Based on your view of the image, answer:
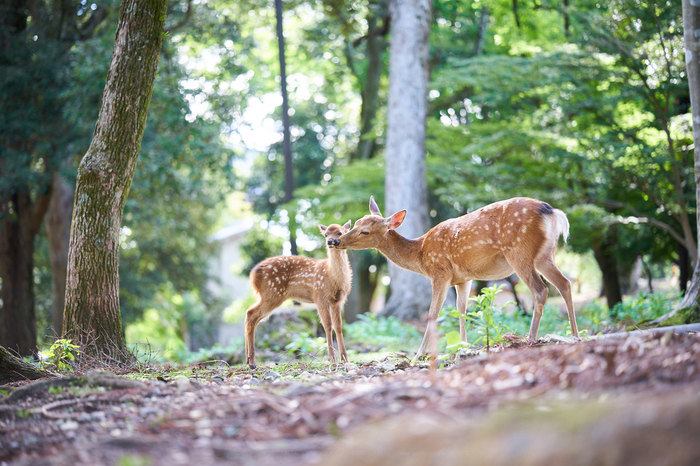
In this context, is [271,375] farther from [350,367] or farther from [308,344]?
[308,344]

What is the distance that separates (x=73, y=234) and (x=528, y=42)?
15.8m

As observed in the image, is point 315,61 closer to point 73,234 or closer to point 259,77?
point 259,77

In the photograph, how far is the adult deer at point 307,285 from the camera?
6.84m

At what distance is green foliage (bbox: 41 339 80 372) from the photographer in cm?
530

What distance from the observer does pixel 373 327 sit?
10.9 metres

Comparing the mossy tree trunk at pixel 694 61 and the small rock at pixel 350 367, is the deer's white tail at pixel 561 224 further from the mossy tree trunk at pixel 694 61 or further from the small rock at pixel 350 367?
the small rock at pixel 350 367

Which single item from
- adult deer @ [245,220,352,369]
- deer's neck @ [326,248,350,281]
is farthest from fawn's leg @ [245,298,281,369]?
deer's neck @ [326,248,350,281]

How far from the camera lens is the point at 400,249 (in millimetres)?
6836

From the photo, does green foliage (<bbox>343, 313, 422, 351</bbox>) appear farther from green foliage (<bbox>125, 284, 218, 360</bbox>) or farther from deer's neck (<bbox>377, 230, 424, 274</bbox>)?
green foliage (<bbox>125, 284, 218, 360</bbox>)

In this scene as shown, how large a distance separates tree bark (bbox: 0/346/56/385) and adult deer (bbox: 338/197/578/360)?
3156 millimetres

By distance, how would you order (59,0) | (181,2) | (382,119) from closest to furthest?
(59,0), (181,2), (382,119)

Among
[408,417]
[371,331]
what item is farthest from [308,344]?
[408,417]

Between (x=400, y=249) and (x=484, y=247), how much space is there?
1.10 m

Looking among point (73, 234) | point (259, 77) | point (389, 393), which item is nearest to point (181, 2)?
point (259, 77)
